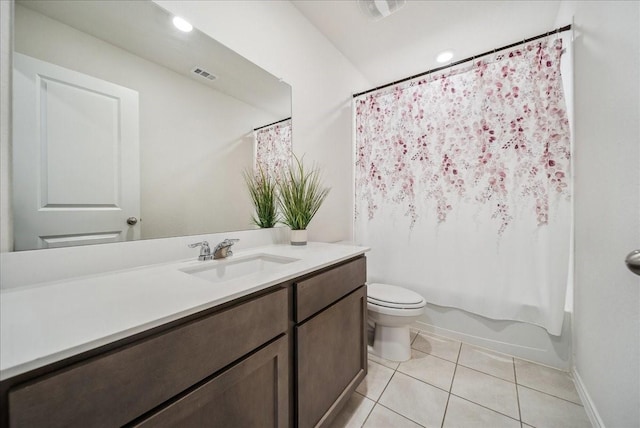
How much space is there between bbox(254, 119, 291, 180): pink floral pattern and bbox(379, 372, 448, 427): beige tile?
147 centimetres

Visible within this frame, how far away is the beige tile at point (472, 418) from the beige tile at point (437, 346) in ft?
1.37

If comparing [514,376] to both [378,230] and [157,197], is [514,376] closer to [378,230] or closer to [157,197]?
[378,230]

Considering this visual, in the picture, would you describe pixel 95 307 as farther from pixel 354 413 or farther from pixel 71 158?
pixel 354 413

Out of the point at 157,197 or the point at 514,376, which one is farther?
the point at 514,376

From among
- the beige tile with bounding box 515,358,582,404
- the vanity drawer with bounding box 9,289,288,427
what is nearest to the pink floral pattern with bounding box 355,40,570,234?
the beige tile with bounding box 515,358,582,404

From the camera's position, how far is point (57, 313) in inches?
20.8

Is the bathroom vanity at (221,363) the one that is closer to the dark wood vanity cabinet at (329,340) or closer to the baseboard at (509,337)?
the dark wood vanity cabinet at (329,340)

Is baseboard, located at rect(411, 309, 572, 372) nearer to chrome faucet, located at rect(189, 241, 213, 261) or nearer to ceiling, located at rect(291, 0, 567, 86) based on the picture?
chrome faucet, located at rect(189, 241, 213, 261)

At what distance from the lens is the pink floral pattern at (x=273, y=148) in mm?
1435

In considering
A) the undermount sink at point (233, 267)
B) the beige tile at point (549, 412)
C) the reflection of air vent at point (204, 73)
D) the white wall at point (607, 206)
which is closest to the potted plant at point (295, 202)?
the undermount sink at point (233, 267)

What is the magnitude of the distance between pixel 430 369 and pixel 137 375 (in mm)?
1712

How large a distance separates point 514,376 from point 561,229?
0.98 meters

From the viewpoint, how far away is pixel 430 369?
1.57 metres

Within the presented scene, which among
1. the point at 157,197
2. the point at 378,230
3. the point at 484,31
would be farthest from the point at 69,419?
the point at 484,31
